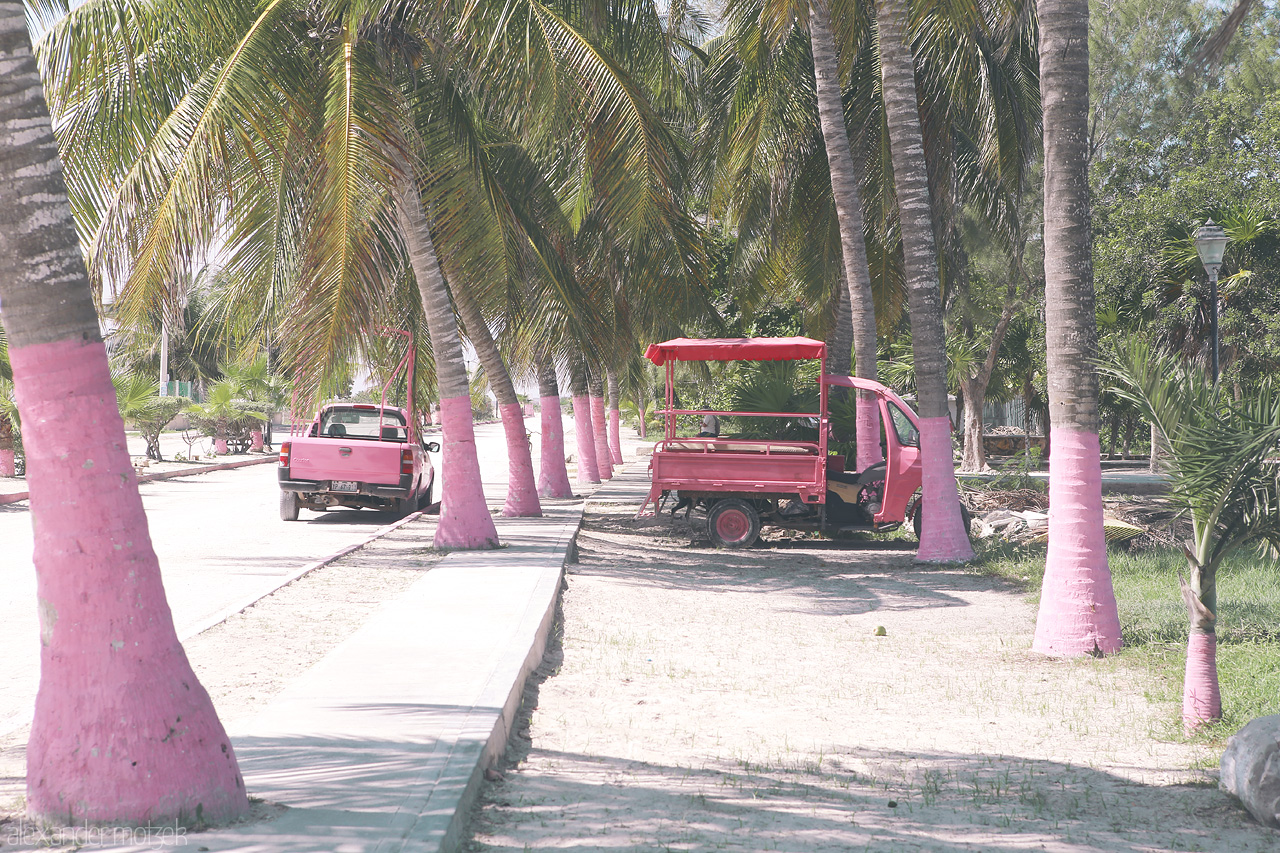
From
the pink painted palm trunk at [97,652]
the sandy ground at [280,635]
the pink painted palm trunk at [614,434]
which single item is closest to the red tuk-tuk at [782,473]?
the sandy ground at [280,635]

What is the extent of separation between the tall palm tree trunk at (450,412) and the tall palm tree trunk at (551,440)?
774 cm

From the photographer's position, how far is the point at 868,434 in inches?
569

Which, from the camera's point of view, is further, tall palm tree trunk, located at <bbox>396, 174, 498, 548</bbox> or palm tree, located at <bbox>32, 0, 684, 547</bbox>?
tall palm tree trunk, located at <bbox>396, 174, 498, 548</bbox>

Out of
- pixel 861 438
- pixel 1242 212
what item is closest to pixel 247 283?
pixel 861 438

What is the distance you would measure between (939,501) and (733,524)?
312 cm

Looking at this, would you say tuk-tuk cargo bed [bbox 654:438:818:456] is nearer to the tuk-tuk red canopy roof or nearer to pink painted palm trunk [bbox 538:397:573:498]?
the tuk-tuk red canopy roof

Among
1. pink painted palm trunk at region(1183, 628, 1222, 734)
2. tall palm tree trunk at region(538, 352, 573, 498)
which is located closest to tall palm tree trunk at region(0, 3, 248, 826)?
pink painted palm trunk at region(1183, 628, 1222, 734)

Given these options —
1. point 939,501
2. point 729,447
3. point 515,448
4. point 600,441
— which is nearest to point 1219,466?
point 939,501

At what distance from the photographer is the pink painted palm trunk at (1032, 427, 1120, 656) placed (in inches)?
286

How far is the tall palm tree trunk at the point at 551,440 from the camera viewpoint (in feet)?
67.1

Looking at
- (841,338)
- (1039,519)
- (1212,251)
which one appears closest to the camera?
(1212,251)

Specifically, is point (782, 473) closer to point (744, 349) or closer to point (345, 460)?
point (744, 349)

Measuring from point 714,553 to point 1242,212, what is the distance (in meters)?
13.9

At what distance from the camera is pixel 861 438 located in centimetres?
1448
